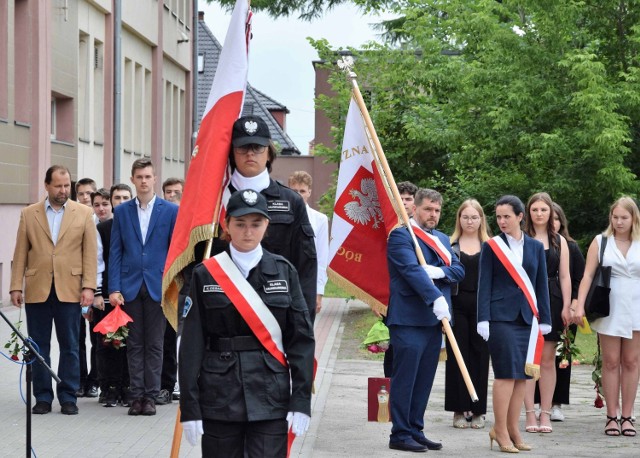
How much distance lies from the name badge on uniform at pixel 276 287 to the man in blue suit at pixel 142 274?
5060mm

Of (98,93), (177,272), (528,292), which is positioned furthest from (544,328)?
(98,93)

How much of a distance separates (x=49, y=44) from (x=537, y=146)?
9.41 metres

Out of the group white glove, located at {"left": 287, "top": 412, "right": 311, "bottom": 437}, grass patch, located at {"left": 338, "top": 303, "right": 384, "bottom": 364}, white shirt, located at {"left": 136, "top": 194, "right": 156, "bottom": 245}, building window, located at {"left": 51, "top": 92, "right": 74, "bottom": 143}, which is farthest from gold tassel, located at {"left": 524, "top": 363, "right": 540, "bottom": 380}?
building window, located at {"left": 51, "top": 92, "right": 74, "bottom": 143}

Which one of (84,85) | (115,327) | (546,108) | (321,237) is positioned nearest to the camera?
(115,327)

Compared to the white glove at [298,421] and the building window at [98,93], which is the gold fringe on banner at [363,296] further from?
the building window at [98,93]

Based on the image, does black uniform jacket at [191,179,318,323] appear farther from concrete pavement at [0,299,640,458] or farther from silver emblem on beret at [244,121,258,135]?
concrete pavement at [0,299,640,458]

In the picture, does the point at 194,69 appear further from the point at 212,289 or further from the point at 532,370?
the point at 212,289

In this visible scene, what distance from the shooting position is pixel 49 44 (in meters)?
23.6

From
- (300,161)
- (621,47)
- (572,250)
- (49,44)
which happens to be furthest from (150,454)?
(300,161)

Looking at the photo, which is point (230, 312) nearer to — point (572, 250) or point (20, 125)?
point (572, 250)

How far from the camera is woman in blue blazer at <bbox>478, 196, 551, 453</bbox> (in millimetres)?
9469

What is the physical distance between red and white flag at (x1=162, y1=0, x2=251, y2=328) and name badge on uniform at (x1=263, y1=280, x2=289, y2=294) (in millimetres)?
1266

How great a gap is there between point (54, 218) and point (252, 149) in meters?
4.46

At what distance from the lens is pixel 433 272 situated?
30.9 feet
